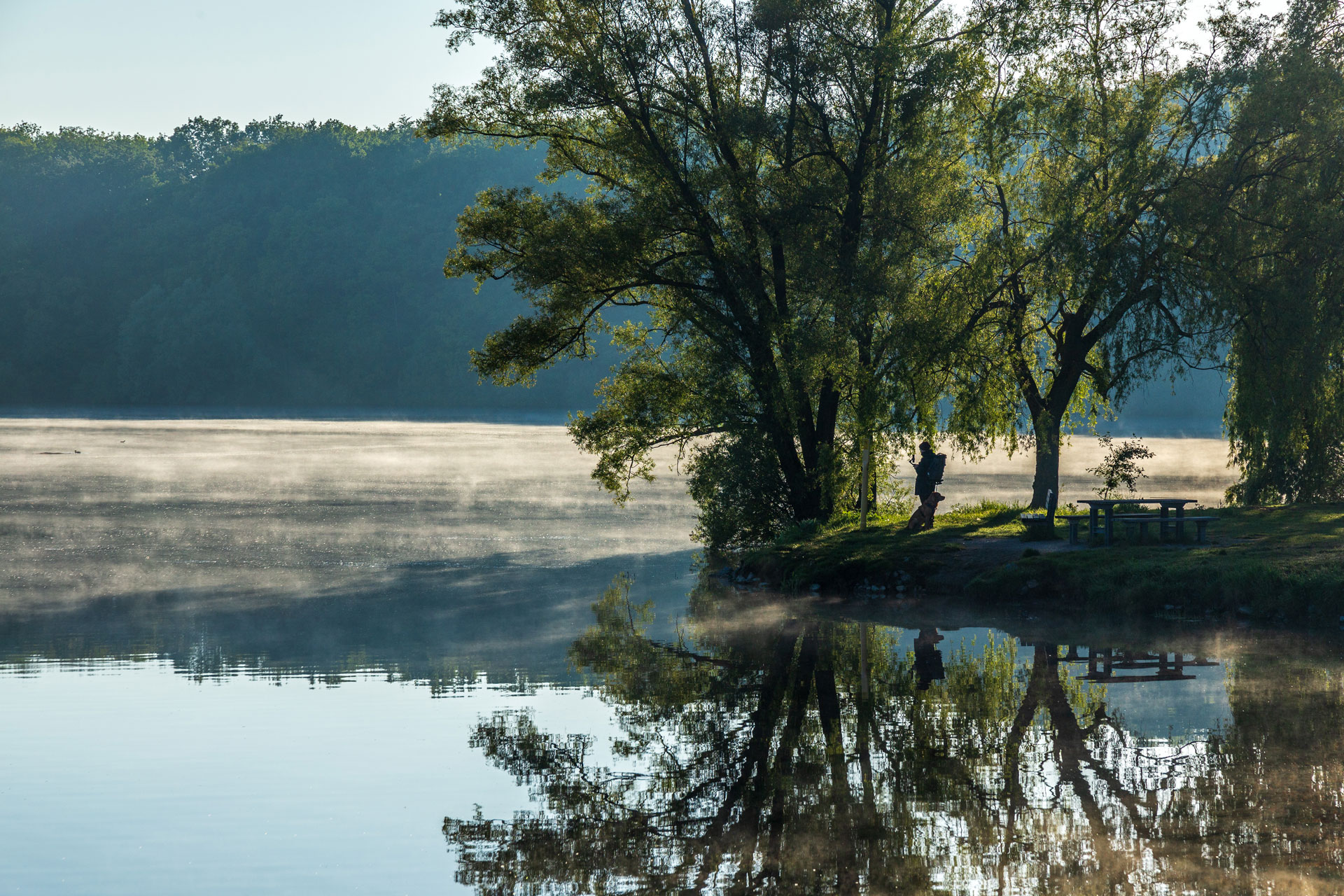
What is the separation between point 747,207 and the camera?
22203mm

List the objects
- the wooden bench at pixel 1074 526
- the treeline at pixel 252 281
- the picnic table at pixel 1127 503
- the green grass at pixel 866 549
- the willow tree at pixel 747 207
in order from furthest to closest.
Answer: the treeline at pixel 252 281
the willow tree at pixel 747 207
the green grass at pixel 866 549
the wooden bench at pixel 1074 526
the picnic table at pixel 1127 503

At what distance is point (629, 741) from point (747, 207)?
13.6 meters

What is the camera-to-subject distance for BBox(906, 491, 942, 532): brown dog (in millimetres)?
22156

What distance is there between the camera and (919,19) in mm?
22422

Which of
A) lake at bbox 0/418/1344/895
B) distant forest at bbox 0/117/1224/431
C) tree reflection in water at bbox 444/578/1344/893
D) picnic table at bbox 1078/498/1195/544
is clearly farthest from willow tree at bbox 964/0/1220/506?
distant forest at bbox 0/117/1224/431

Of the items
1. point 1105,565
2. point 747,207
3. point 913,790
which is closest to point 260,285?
point 747,207

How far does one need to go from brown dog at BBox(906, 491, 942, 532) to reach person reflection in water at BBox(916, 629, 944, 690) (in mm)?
6597

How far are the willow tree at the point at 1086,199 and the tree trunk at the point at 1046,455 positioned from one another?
0.04 metres

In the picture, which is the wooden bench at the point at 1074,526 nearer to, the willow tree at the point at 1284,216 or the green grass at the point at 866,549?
the green grass at the point at 866,549

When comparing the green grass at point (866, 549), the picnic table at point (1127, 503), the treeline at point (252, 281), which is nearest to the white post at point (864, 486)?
the green grass at point (866, 549)

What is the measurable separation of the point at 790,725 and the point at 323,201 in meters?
118

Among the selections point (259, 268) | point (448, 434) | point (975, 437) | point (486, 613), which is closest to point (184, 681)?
point (486, 613)

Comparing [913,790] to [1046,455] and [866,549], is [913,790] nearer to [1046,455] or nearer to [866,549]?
[866,549]

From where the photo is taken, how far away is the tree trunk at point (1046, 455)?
74.4 ft
